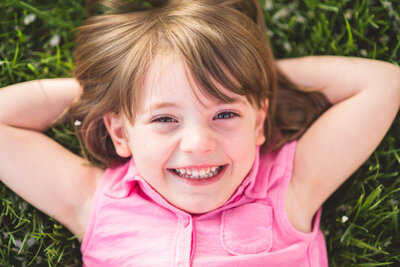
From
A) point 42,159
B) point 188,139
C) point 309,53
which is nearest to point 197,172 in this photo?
point 188,139

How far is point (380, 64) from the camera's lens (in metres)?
1.92

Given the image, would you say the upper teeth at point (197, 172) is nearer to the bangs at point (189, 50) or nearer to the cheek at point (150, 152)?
the cheek at point (150, 152)

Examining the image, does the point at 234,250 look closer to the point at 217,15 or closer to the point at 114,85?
the point at 114,85

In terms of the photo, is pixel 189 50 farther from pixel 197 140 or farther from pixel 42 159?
pixel 42 159

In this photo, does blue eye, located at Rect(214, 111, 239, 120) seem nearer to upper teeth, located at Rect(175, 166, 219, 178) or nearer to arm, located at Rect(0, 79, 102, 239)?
upper teeth, located at Rect(175, 166, 219, 178)

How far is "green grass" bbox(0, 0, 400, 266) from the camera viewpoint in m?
1.85

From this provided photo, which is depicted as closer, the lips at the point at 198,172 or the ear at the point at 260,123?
the lips at the point at 198,172

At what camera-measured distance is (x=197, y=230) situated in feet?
5.54

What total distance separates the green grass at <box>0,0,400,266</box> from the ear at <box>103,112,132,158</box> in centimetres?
31

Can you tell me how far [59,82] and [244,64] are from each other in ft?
2.65

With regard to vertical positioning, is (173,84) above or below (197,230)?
above

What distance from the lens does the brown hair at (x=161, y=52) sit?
1525mm

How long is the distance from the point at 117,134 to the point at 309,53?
102cm

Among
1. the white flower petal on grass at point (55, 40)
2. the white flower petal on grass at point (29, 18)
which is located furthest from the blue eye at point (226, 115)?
the white flower petal on grass at point (29, 18)
